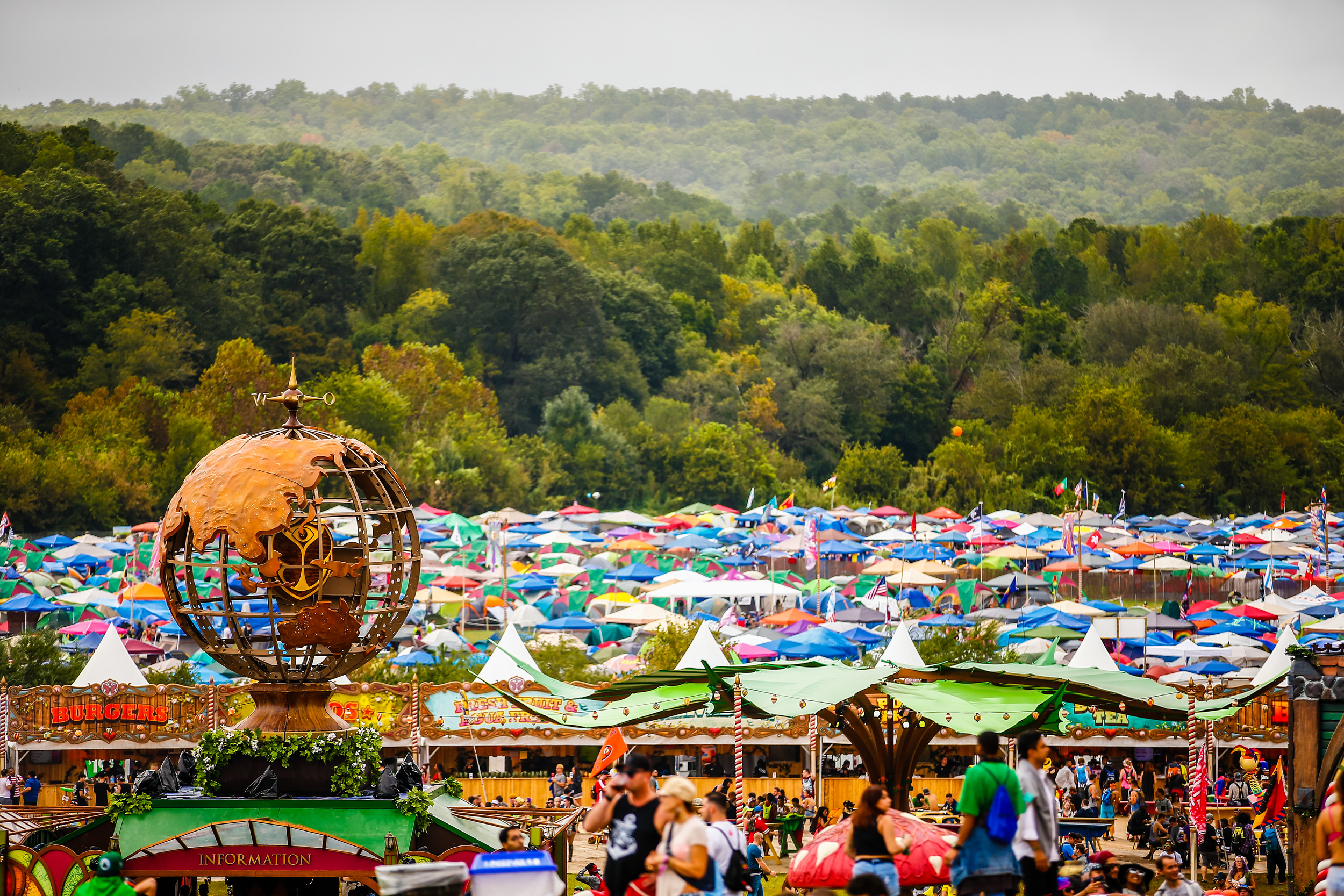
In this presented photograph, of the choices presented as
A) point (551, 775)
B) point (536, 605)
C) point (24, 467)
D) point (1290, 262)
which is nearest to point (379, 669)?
point (551, 775)

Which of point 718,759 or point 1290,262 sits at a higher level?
point 1290,262

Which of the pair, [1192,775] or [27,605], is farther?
[27,605]

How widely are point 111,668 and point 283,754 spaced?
1261cm

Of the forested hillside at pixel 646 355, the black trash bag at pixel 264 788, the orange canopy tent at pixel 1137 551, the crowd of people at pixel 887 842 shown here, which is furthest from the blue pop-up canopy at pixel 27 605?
the orange canopy tent at pixel 1137 551

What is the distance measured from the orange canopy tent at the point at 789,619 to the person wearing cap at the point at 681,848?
955 inches

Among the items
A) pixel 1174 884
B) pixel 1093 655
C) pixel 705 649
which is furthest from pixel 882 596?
pixel 1174 884

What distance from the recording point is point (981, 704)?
15.2 meters

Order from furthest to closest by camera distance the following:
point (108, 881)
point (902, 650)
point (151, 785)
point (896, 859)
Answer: point (902, 650) → point (151, 785) → point (896, 859) → point (108, 881)

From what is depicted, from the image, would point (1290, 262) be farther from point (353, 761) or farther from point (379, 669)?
point (353, 761)

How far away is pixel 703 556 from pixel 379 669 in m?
21.0

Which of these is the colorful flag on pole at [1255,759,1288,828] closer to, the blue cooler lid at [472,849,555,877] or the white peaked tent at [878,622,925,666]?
the white peaked tent at [878,622,925,666]

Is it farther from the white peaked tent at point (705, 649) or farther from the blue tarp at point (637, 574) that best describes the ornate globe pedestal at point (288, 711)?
the blue tarp at point (637, 574)

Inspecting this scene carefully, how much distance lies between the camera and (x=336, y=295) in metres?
89.8

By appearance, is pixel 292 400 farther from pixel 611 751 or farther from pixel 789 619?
pixel 789 619
